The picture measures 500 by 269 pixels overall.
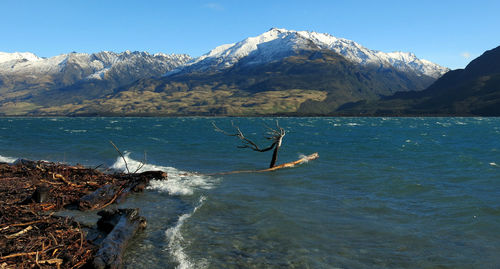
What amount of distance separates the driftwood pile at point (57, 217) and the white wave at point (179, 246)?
1.25m

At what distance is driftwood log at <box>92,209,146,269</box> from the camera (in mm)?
9745

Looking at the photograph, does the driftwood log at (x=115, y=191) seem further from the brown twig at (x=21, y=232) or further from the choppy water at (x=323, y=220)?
the brown twig at (x=21, y=232)

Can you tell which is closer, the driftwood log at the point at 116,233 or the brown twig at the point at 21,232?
the driftwood log at the point at 116,233

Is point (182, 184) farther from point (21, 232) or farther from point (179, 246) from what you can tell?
point (21, 232)

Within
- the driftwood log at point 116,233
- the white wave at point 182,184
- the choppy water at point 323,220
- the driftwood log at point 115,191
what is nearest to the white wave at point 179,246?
the choppy water at point 323,220

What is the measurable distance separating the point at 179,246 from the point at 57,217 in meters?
4.55

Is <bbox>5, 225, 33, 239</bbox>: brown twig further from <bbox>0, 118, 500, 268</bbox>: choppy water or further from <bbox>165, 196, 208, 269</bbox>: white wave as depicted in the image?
<bbox>165, 196, 208, 269</bbox>: white wave

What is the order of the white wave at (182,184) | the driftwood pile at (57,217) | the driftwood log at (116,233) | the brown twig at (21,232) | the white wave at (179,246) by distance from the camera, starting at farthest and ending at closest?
the white wave at (182,184), the white wave at (179,246), the brown twig at (21,232), the driftwood log at (116,233), the driftwood pile at (57,217)

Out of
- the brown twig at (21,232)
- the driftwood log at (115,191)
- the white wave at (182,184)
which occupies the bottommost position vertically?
the white wave at (182,184)

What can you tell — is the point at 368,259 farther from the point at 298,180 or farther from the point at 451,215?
the point at 298,180

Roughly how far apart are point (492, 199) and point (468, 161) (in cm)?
1781

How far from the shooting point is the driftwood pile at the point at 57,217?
9.41 m

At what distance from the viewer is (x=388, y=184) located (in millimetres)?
23688

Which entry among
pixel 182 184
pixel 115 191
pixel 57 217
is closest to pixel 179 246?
pixel 57 217
